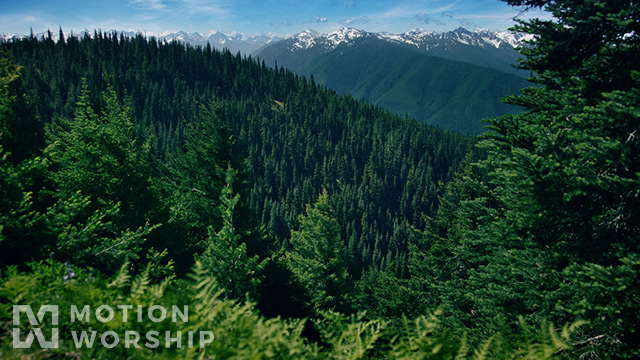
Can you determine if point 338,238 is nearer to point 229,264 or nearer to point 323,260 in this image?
point 323,260

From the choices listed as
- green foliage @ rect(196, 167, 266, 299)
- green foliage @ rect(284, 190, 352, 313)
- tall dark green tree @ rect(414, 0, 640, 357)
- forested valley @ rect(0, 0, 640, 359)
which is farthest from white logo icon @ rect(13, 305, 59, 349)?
green foliage @ rect(284, 190, 352, 313)

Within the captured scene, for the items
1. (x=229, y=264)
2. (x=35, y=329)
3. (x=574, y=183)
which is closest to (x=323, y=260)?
(x=229, y=264)

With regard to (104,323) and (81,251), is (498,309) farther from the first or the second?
(81,251)

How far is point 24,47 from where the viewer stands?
6048 inches

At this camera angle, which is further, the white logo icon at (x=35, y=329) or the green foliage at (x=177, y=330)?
the white logo icon at (x=35, y=329)

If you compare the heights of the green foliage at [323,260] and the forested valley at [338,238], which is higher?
the forested valley at [338,238]

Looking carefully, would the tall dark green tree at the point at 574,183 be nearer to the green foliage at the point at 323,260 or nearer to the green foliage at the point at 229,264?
the green foliage at the point at 229,264

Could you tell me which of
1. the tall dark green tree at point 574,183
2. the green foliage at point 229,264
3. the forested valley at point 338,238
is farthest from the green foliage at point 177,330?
the green foliage at point 229,264

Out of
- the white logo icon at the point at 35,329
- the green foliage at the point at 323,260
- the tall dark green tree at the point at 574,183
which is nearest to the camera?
the white logo icon at the point at 35,329

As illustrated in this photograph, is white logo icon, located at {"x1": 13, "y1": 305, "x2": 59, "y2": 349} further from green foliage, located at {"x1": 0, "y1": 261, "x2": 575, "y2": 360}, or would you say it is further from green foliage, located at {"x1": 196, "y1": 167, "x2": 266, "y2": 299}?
green foliage, located at {"x1": 196, "y1": 167, "x2": 266, "y2": 299}

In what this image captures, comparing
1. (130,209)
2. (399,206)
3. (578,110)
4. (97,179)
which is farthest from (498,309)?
(399,206)

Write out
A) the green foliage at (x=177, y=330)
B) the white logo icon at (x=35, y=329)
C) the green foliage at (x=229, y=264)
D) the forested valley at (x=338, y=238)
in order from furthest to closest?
the green foliage at (x=229, y=264) < the forested valley at (x=338, y=238) < the white logo icon at (x=35, y=329) < the green foliage at (x=177, y=330)

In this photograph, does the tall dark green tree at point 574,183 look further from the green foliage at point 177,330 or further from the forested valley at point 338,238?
the green foliage at point 177,330

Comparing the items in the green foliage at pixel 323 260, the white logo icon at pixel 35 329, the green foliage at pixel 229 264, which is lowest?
the green foliage at pixel 323 260
